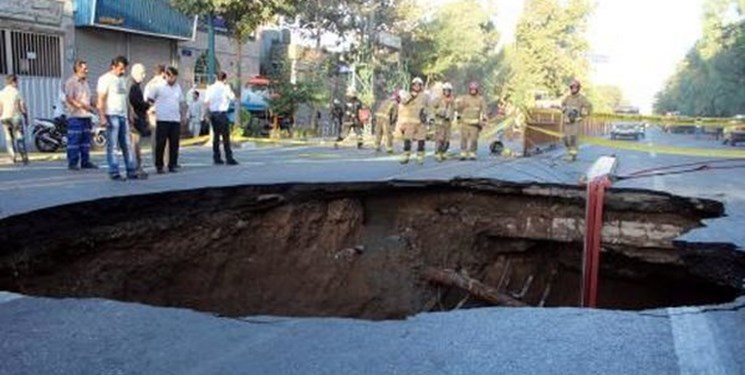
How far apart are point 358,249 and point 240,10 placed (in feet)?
41.4

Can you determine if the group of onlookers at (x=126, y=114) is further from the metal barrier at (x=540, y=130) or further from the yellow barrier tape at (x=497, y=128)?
the yellow barrier tape at (x=497, y=128)

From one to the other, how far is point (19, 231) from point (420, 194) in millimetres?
5426

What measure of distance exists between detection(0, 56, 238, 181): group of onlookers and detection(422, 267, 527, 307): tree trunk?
4269 millimetres

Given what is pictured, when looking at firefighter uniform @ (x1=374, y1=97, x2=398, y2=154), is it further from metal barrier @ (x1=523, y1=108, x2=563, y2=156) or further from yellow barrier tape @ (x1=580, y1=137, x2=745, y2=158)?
yellow barrier tape @ (x1=580, y1=137, x2=745, y2=158)

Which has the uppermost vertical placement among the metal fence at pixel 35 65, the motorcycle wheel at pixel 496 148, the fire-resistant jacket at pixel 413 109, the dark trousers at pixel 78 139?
the metal fence at pixel 35 65

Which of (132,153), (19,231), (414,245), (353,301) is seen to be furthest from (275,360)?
(132,153)

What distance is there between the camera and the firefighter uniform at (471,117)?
54.0ft

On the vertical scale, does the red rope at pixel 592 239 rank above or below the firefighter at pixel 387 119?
below

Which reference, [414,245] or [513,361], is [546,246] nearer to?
[414,245]

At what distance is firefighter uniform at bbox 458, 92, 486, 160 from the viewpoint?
1645 centimetres

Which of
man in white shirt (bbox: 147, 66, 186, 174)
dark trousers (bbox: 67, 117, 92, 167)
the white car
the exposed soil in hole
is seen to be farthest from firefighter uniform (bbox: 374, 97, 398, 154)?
the white car

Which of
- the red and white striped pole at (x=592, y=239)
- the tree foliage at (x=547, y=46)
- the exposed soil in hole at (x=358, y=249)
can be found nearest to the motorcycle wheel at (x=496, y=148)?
the exposed soil in hole at (x=358, y=249)

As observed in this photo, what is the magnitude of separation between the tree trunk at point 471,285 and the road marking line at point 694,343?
11.0 ft

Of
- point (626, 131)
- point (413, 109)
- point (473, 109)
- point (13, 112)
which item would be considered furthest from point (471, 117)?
point (626, 131)
